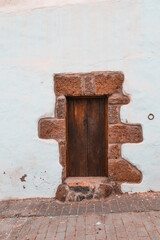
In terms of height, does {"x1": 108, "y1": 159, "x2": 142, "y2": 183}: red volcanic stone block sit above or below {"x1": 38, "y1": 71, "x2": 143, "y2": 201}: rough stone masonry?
below

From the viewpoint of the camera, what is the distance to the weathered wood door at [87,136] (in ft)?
10.5

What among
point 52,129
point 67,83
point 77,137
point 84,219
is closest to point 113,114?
point 77,137

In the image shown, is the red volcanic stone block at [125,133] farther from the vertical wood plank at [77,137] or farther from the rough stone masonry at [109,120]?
the vertical wood plank at [77,137]

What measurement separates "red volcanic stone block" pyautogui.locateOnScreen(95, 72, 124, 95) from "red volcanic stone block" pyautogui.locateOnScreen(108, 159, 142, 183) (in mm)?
984

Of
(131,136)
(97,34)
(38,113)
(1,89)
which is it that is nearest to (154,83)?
(131,136)

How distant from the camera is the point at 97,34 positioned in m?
2.96

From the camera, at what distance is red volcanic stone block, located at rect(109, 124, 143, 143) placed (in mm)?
2988

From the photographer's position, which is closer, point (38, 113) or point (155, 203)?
point (155, 203)

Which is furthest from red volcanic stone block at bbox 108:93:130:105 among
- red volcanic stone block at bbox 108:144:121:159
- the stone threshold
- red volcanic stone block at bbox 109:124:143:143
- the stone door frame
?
the stone threshold

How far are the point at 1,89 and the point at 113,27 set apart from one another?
69.3 inches

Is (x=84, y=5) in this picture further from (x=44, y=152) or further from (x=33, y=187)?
(x=33, y=187)

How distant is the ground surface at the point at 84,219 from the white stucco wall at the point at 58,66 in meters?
0.21

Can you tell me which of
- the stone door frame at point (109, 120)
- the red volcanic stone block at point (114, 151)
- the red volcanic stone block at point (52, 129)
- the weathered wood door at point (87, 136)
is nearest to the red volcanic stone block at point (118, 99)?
the stone door frame at point (109, 120)

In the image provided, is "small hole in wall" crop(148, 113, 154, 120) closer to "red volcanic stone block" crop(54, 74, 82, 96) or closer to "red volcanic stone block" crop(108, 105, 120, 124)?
"red volcanic stone block" crop(108, 105, 120, 124)
